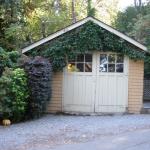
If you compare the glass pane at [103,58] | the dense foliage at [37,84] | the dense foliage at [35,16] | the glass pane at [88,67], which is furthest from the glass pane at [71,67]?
the dense foliage at [35,16]

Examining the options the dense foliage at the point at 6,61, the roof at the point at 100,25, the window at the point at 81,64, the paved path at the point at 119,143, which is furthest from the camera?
A: the window at the point at 81,64

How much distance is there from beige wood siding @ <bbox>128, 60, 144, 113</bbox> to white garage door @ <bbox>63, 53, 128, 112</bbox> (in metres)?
0.19

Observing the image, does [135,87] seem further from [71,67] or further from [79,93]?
[71,67]

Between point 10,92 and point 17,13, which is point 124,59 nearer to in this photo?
point 10,92

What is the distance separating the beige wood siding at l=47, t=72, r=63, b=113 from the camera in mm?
16875

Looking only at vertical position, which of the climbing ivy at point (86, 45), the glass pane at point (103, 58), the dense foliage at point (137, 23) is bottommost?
the glass pane at point (103, 58)

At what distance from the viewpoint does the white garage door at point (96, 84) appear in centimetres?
1672

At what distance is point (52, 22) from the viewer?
28.9 m

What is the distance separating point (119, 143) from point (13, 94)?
4935 millimetres

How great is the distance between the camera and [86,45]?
16.5m

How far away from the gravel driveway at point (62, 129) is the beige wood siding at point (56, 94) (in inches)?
30.6

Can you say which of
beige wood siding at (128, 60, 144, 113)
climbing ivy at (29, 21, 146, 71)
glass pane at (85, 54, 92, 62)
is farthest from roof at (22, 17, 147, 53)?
glass pane at (85, 54, 92, 62)

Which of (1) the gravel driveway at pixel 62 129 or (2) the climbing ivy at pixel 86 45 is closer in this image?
(1) the gravel driveway at pixel 62 129

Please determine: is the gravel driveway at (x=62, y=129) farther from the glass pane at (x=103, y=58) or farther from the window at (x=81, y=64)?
the glass pane at (x=103, y=58)
